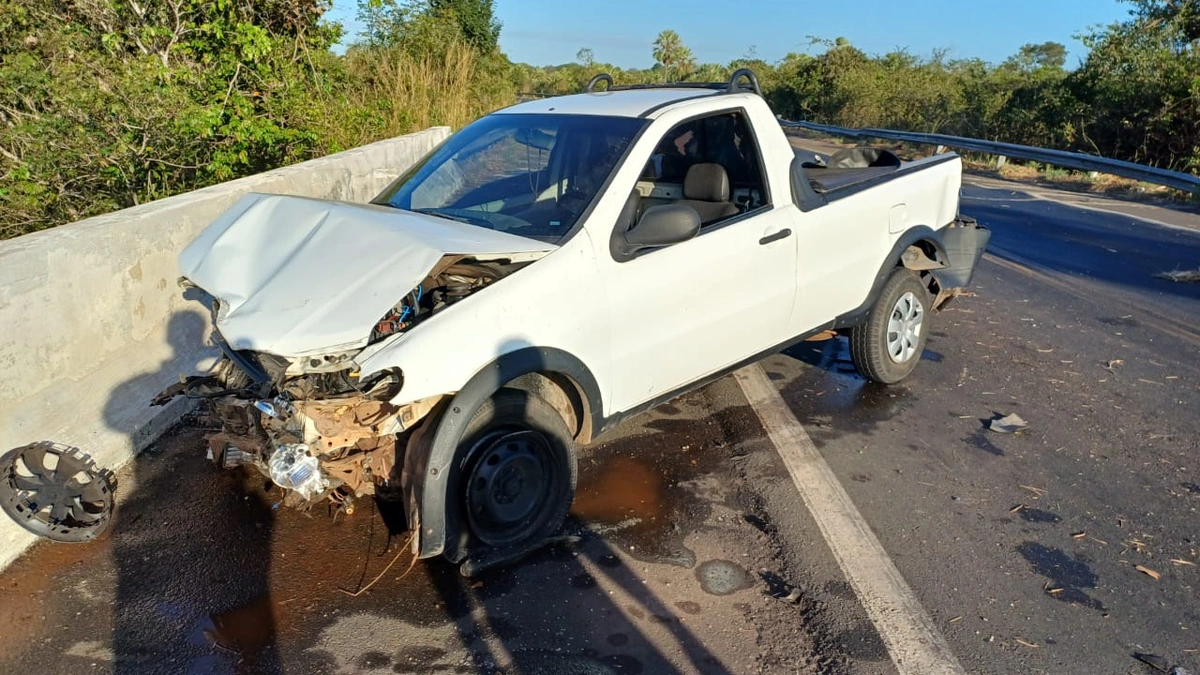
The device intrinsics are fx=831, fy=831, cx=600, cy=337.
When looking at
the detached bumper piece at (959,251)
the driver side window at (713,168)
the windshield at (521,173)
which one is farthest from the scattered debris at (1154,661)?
the detached bumper piece at (959,251)

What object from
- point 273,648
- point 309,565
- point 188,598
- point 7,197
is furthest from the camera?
point 7,197

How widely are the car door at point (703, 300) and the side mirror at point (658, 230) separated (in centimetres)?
7

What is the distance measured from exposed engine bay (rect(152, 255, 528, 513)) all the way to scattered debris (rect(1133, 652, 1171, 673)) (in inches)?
109

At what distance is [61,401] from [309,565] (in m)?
1.67

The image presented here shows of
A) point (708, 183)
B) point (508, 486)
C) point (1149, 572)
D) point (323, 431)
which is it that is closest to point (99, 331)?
point (323, 431)

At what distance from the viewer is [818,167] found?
6703 mm

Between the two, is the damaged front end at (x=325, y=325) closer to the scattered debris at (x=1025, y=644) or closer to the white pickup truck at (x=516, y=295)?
the white pickup truck at (x=516, y=295)

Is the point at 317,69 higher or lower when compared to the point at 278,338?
higher

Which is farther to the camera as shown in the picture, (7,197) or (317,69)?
(317,69)

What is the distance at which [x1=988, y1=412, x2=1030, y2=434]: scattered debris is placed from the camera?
16.5 ft

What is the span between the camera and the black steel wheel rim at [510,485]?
3.47m

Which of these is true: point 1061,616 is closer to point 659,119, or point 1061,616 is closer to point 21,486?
point 659,119

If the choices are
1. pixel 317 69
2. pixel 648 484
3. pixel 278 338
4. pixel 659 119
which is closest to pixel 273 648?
pixel 278 338

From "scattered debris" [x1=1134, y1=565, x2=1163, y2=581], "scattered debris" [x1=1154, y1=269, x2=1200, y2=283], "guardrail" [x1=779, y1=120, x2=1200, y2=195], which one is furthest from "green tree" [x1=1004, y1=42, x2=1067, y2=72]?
"scattered debris" [x1=1134, y1=565, x2=1163, y2=581]
